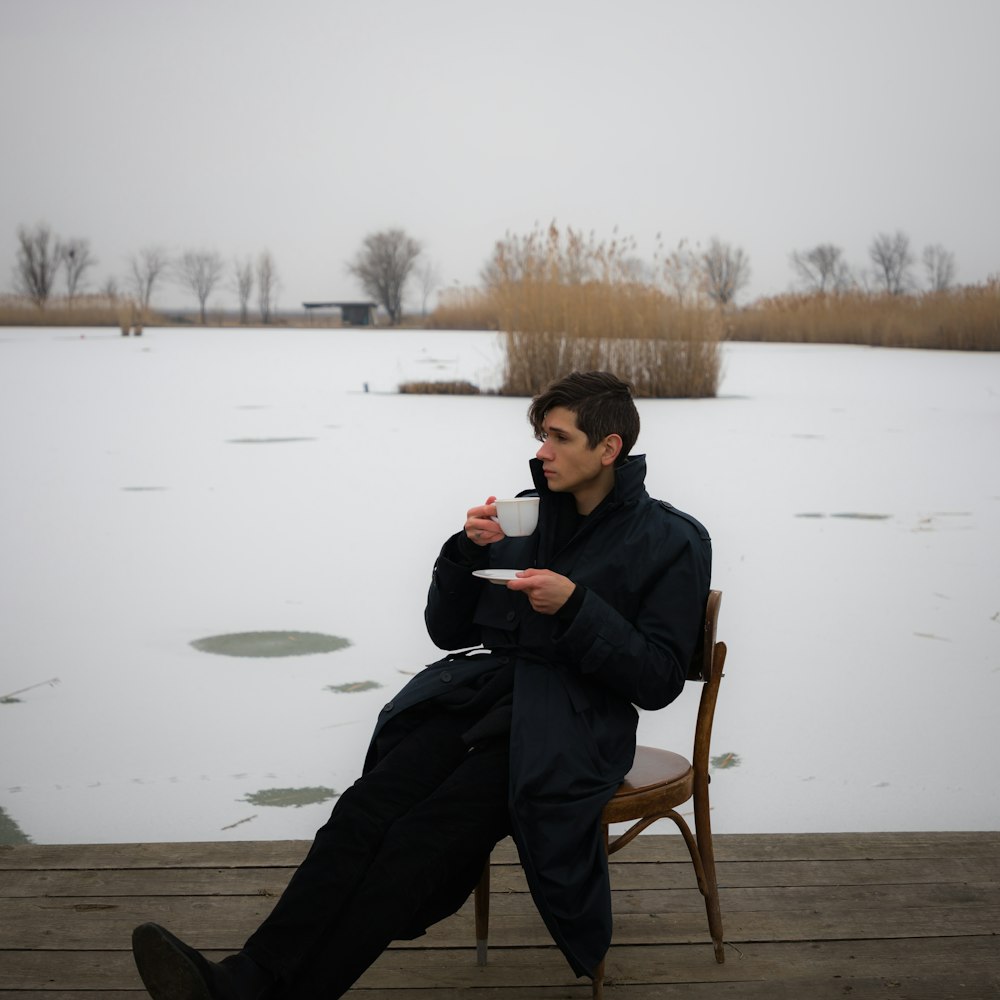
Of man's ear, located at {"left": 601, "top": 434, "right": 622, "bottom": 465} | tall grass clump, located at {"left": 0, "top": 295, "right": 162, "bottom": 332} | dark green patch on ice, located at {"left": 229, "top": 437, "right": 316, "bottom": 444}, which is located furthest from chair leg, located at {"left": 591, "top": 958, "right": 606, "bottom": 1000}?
tall grass clump, located at {"left": 0, "top": 295, "right": 162, "bottom": 332}

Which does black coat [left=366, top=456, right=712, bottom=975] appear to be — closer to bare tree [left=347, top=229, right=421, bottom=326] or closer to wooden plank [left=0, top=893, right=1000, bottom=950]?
wooden plank [left=0, top=893, right=1000, bottom=950]

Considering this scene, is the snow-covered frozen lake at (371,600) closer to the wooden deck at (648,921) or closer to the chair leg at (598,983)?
the wooden deck at (648,921)

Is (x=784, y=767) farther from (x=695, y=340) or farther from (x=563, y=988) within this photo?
(x=695, y=340)

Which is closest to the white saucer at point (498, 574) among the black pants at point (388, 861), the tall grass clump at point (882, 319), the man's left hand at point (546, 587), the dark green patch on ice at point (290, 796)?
the man's left hand at point (546, 587)

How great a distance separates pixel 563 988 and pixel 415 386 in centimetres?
1361

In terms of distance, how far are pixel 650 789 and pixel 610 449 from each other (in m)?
0.53

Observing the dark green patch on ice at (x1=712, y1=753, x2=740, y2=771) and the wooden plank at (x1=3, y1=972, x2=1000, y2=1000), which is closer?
the wooden plank at (x1=3, y1=972, x2=1000, y2=1000)

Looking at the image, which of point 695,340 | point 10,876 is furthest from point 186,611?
point 695,340

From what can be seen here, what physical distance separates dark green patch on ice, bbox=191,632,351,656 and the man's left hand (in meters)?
2.61

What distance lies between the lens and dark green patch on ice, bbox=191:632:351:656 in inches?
176

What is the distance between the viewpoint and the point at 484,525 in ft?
6.79

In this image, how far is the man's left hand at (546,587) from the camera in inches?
76.3

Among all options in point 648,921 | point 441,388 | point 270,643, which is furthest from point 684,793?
point 441,388

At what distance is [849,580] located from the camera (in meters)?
5.63
